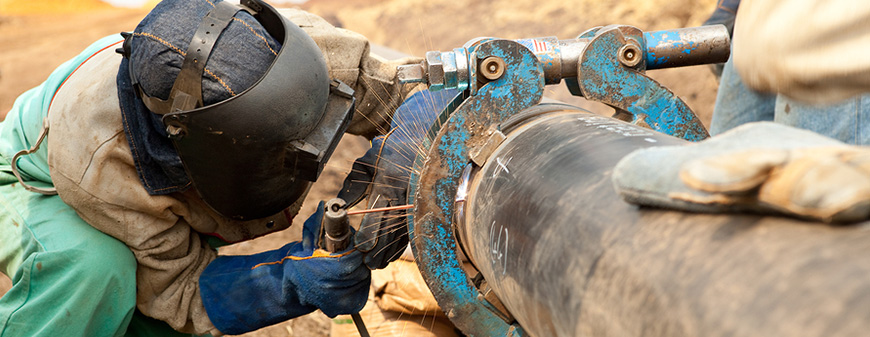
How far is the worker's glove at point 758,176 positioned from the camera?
64 cm

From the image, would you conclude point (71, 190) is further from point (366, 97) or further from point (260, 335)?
point (260, 335)

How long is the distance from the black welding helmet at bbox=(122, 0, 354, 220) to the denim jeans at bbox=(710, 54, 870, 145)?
3.84 feet

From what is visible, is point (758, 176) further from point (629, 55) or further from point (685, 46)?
point (685, 46)

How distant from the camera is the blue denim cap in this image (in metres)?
1.85

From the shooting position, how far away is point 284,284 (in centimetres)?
210

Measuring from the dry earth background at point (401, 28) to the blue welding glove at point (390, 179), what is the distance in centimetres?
129

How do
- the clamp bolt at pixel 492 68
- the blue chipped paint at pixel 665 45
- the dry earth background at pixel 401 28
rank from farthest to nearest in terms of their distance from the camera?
1. the dry earth background at pixel 401 28
2. the blue chipped paint at pixel 665 45
3. the clamp bolt at pixel 492 68

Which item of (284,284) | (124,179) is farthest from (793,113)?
(124,179)

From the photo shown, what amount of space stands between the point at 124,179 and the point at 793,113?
237 centimetres

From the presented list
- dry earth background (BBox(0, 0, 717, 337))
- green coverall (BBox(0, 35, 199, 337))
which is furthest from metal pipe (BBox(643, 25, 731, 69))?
A: dry earth background (BBox(0, 0, 717, 337))

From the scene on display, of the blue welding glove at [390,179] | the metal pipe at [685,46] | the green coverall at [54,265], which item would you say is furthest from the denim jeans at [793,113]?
the green coverall at [54,265]

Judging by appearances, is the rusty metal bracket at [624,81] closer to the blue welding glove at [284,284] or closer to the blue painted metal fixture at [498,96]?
the blue painted metal fixture at [498,96]

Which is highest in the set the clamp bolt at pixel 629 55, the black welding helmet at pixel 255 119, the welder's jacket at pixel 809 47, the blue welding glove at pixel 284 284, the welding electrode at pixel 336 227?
the welder's jacket at pixel 809 47

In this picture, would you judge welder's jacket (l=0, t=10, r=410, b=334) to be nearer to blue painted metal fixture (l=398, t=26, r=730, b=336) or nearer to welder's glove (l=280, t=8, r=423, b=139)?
welder's glove (l=280, t=8, r=423, b=139)
